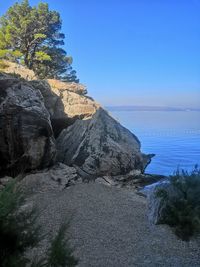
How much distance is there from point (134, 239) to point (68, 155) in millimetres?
4750

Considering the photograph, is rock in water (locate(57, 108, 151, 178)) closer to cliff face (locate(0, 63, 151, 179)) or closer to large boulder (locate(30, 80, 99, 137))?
cliff face (locate(0, 63, 151, 179))

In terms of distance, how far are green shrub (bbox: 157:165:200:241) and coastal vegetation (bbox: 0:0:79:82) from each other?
13859 mm

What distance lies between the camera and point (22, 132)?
29.2ft

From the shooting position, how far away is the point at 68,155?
10.3 metres

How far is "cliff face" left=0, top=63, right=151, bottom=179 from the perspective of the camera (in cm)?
887

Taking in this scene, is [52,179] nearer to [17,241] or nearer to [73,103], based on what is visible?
[73,103]

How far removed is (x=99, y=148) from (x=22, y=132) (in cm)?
210

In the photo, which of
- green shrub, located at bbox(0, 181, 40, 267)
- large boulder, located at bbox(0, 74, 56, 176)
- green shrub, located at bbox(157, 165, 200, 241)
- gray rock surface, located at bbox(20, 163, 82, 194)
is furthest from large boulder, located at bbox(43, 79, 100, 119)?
green shrub, located at bbox(0, 181, 40, 267)

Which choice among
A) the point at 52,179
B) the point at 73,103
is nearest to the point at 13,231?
the point at 52,179

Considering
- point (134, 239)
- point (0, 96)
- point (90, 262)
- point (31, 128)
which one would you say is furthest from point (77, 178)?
point (90, 262)

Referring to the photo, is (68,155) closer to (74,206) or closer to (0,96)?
(0,96)

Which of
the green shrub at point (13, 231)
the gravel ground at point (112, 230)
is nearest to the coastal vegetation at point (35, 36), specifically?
the gravel ground at point (112, 230)

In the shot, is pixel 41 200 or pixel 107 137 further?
pixel 107 137

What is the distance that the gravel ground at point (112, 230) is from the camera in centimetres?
513
